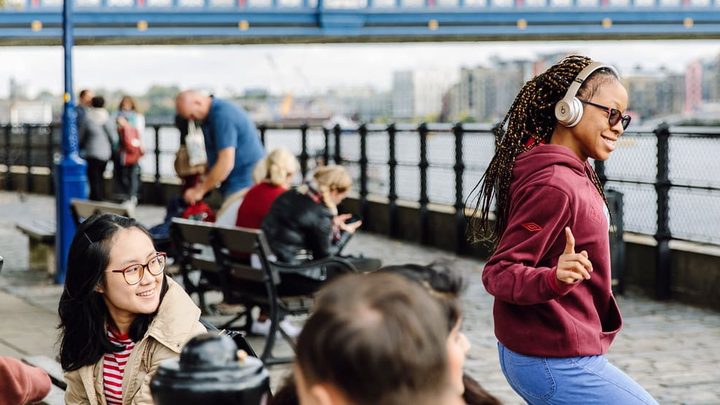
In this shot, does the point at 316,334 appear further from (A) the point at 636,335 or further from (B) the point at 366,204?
(B) the point at 366,204

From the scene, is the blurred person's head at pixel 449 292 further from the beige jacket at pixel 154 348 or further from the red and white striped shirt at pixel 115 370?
the red and white striped shirt at pixel 115 370

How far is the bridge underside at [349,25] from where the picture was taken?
34.1 m

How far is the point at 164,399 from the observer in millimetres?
1742

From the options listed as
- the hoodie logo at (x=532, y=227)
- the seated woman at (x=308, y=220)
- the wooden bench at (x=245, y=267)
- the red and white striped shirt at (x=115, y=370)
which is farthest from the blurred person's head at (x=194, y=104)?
the hoodie logo at (x=532, y=227)

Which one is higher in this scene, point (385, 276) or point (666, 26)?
point (666, 26)

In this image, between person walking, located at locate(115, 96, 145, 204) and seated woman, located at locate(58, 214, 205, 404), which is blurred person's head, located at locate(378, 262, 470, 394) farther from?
person walking, located at locate(115, 96, 145, 204)

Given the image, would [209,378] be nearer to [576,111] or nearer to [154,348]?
[154,348]

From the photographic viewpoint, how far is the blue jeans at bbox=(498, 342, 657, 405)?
3268 millimetres

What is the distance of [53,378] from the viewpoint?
6137mm

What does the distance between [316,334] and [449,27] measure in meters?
37.9

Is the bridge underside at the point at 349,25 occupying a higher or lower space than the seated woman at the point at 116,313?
higher

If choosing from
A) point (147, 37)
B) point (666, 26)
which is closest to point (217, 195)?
point (147, 37)

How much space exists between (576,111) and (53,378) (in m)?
3.48

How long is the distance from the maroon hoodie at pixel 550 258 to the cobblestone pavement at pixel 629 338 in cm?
175
